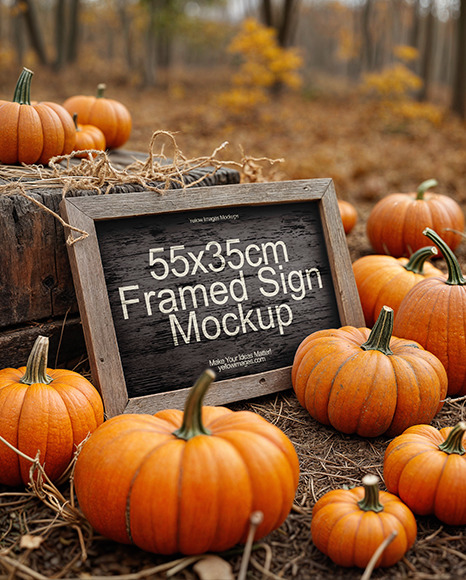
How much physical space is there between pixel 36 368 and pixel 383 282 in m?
2.02

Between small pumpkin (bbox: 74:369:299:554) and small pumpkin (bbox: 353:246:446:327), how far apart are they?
1.68 m

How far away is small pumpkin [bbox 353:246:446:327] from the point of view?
126 inches

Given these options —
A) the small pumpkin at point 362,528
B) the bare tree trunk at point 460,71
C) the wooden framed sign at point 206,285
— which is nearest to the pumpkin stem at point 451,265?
the wooden framed sign at point 206,285

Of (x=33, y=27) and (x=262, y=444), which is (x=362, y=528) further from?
(x=33, y=27)

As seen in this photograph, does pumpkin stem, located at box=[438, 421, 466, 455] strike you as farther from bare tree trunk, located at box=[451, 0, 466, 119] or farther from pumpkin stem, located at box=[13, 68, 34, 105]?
bare tree trunk, located at box=[451, 0, 466, 119]

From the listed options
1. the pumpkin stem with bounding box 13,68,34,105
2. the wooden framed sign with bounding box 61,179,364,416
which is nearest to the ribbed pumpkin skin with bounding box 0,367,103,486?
the wooden framed sign with bounding box 61,179,364,416

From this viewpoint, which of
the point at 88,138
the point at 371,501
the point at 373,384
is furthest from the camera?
the point at 88,138

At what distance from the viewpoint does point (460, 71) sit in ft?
40.6

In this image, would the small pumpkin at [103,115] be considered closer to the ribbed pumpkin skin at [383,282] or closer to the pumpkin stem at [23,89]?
the pumpkin stem at [23,89]

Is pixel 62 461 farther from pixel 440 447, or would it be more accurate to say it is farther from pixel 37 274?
pixel 440 447

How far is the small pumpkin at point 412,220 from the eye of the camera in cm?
405

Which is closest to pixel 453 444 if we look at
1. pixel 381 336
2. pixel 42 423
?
pixel 381 336

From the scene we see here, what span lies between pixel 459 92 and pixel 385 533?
13.5 m

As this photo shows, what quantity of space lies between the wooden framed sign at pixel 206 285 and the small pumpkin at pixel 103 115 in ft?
4.71
